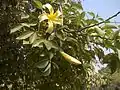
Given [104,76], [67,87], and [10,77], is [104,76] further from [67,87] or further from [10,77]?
[10,77]

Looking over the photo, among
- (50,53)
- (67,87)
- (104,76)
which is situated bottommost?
(104,76)

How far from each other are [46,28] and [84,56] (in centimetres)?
25

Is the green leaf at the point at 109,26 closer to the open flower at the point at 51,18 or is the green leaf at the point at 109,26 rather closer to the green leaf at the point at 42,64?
the open flower at the point at 51,18

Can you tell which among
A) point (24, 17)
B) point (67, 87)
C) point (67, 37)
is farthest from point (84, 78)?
point (24, 17)

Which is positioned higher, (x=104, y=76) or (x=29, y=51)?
(x=29, y=51)

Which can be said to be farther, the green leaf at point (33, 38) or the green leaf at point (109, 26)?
the green leaf at point (109, 26)

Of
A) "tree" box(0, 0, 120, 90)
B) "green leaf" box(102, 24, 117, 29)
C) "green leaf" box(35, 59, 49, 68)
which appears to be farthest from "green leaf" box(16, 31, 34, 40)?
"green leaf" box(102, 24, 117, 29)

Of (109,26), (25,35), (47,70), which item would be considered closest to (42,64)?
(47,70)

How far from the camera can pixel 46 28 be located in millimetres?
1152

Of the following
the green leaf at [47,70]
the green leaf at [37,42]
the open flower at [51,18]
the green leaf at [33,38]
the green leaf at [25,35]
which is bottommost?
the green leaf at [47,70]

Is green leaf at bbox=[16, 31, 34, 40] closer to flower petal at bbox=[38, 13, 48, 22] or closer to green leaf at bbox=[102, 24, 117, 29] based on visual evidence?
flower petal at bbox=[38, 13, 48, 22]

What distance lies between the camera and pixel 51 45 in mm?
1084

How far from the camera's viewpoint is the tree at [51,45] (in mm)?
1126

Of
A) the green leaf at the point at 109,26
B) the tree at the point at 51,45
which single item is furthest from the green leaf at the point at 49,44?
the green leaf at the point at 109,26
